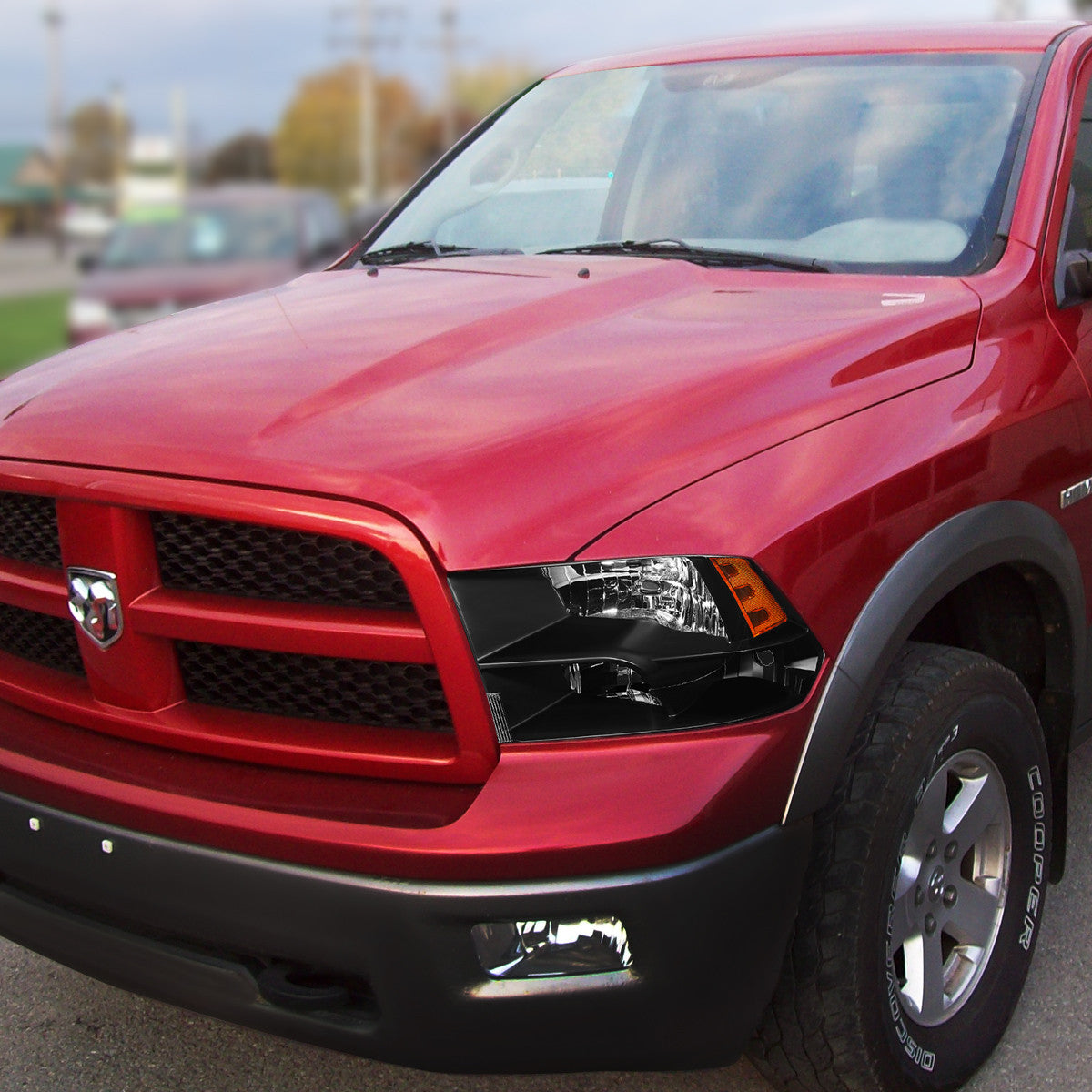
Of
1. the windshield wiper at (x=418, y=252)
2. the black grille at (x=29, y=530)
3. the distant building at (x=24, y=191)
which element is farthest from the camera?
the distant building at (x=24, y=191)

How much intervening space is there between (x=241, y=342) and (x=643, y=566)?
3.20ft

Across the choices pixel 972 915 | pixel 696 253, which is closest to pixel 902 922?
pixel 972 915

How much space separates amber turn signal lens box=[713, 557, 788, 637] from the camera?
2.06 m

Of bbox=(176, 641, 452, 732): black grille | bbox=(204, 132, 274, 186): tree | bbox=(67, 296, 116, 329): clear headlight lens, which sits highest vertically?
bbox=(176, 641, 452, 732): black grille

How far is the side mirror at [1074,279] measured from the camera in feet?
9.33

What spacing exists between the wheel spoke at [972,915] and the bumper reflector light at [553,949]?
0.82m

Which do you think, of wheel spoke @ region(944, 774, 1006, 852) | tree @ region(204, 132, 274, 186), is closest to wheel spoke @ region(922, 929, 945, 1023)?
wheel spoke @ region(944, 774, 1006, 852)

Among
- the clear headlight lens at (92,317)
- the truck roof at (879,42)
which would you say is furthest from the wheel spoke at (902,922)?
the clear headlight lens at (92,317)

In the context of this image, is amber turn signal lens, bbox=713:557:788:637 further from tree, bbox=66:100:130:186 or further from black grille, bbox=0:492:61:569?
tree, bbox=66:100:130:186

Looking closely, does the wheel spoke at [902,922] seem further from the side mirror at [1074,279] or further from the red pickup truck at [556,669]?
the side mirror at [1074,279]

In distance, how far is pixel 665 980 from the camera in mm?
1986

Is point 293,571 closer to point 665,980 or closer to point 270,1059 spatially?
point 665,980

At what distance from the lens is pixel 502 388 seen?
7.57ft

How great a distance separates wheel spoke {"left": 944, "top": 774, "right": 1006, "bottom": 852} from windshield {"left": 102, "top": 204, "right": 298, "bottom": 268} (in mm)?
10290
